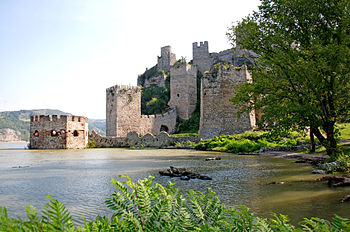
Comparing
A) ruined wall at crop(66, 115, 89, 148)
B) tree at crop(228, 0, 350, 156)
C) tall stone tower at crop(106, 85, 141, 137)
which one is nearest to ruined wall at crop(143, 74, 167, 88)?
tall stone tower at crop(106, 85, 141, 137)

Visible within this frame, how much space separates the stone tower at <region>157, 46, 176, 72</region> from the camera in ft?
174

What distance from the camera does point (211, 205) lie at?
2229 millimetres

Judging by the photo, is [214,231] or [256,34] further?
[256,34]

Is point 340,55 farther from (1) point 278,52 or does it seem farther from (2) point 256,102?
(2) point 256,102

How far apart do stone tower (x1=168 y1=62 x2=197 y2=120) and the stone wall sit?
47.1 ft

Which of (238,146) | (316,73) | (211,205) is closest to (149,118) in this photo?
(238,146)

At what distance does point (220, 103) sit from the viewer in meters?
27.0

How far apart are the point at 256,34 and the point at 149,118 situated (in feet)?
87.0

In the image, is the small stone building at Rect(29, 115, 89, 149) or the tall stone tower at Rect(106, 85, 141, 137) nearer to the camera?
the small stone building at Rect(29, 115, 89, 149)

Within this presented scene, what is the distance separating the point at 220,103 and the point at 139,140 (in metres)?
8.66

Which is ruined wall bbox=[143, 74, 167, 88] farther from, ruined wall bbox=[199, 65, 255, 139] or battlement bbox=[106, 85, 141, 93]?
ruined wall bbox=[199, 65, 255, 139]

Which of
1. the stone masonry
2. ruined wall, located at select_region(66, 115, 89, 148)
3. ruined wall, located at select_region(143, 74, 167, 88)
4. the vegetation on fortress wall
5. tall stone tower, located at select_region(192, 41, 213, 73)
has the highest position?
tall stone tower, located at select_region(192, 41, 213, 73)

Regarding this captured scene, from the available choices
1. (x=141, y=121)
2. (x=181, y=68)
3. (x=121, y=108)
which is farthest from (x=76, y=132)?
(x=181, y=68)

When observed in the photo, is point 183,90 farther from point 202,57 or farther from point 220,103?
point 220,103
